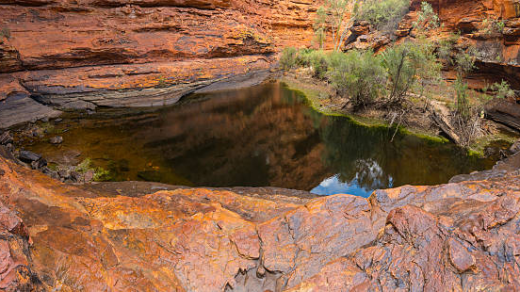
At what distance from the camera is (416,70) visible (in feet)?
45.2

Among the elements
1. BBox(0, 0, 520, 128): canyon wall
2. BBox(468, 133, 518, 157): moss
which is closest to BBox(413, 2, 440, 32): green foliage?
BBox(0, 0, 520, 128): canyon wall

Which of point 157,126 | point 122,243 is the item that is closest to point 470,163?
point 122,243

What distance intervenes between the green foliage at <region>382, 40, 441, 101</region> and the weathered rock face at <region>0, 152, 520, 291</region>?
1115 centimetres

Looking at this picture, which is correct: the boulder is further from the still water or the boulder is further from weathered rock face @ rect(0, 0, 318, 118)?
weathered rock face @ rect(0, 0, 318, 118)

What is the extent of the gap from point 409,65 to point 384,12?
20927 mm

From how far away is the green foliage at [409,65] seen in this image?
1324 cm

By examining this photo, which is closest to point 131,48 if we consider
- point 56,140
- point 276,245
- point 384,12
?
point 56,140

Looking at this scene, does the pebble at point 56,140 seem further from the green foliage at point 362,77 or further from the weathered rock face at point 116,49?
the green foliage at point 362,77

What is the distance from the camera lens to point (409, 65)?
13.6 m

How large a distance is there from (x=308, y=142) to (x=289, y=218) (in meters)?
8.76

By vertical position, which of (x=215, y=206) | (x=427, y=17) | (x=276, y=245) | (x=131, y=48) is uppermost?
(x=427, y=17)

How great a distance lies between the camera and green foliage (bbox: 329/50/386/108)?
1490cm

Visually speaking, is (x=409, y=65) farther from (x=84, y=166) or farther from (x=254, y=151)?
(x=84, y=166)

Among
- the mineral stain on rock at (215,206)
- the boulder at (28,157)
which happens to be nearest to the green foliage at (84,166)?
the mineral stain on rock at (215,206)
